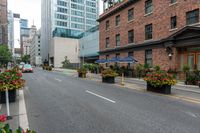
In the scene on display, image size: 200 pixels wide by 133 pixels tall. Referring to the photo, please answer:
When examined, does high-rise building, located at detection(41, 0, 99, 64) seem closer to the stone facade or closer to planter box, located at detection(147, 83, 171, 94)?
the stone facade

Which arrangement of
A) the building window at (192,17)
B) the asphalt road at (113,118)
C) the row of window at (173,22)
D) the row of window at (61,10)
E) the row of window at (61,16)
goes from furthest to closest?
the row of window at (61,10) → the row of window at (61,16) → the row of window at (173,22) → the building window at (192,17) → the asphalt road at (113,118)

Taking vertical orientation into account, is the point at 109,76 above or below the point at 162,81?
below

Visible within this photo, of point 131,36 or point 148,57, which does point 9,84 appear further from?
point 131,36

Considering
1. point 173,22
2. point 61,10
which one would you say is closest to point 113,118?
point 173,22

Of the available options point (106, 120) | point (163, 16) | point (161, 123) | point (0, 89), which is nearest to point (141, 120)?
point (161, 123)

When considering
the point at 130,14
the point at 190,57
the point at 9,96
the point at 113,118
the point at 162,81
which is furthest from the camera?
the point at 130,14

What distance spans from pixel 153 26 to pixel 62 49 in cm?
6607

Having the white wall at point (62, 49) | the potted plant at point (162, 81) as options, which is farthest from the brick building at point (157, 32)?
Result: the white wall at point (62, 49)

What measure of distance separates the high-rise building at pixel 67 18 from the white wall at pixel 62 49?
683mm

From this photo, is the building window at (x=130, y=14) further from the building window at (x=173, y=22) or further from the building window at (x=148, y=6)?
the building window at (x=173, y=22)

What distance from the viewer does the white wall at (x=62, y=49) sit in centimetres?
8306

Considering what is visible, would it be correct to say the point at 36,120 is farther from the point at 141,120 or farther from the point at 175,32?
the point at 175,32

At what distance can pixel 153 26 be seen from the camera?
77.3ft

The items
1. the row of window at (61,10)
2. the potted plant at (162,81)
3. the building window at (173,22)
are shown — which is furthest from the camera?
the row of window at (61,10)
